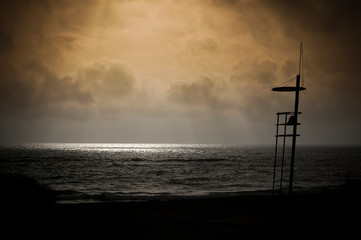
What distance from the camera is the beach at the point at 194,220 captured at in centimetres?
772

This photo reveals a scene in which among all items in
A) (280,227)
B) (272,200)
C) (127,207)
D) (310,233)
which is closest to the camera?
(310,233)

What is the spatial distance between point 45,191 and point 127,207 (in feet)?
13.6

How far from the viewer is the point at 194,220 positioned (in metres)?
9.84

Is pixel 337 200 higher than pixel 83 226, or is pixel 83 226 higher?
pixel 337 200

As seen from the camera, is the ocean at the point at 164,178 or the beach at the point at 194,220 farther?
the ocean at the point at 164,178

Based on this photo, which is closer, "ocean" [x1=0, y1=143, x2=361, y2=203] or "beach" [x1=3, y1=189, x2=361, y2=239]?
"beach" [x1=3, y1=189, x2=361, y2=239]

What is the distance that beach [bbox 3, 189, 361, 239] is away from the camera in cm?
772

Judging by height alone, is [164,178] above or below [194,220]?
below

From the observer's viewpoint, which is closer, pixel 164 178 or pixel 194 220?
pixel 194 220

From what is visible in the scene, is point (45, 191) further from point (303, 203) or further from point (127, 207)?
point (303, 203)

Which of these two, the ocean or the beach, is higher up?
the beach

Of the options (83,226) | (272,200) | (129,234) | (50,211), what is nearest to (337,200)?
(272,200)

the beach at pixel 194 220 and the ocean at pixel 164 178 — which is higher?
the beach at pixel 194 220

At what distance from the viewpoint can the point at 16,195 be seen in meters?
8.18
